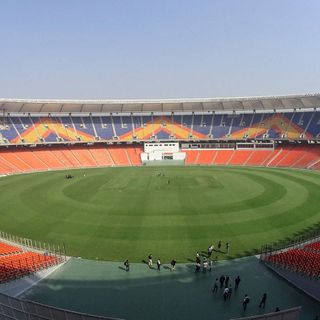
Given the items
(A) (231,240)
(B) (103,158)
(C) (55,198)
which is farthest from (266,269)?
(B) (103,158)

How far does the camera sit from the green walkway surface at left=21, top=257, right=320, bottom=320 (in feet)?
51.8

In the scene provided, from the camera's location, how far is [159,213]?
31203 mm

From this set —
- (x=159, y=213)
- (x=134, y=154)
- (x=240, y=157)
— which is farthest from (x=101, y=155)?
(x=159, y=213)

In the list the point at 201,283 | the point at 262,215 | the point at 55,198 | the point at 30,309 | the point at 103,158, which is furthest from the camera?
the point at 103,158

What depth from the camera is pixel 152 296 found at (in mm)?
17234

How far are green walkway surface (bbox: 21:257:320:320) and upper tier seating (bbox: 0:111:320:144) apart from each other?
5545 centimetres

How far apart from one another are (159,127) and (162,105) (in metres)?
5.69

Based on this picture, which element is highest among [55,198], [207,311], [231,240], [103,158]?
[103,158]

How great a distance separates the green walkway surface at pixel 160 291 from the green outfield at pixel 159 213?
1.88 metres

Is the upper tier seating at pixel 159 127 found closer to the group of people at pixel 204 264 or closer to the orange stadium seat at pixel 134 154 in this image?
the orange stadium seat at pixel 134 154

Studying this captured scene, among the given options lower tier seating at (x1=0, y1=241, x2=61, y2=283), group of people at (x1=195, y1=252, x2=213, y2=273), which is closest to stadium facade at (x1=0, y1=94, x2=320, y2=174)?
lower tier seating at (x1=0, y1=241, x2=61, y2=283)

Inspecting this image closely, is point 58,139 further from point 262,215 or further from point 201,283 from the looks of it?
point 201,283

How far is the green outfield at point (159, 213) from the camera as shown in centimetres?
2433

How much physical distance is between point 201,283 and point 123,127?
64.7 metres
